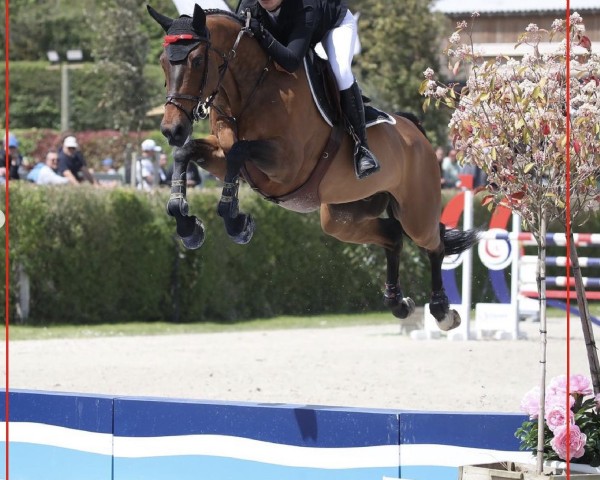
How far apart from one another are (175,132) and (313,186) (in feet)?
3.87

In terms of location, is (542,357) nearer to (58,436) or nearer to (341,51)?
(341,51)

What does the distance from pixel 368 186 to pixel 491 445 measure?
1.92 m

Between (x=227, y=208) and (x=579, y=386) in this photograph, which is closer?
(x=579, y=386)

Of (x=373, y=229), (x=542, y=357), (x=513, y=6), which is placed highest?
(x=513, y=6)

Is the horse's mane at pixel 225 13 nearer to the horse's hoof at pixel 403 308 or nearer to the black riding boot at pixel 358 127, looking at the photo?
the black riding boot at pixel 358 127

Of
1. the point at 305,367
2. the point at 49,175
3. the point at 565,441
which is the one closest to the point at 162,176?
the point at 49,175

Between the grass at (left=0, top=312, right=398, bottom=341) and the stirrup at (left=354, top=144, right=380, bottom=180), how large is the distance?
695cm

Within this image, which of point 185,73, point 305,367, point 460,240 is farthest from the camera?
point 305,367

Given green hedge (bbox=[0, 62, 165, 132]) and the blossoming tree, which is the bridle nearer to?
the blossoming tree

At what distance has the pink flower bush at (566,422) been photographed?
16.1 feet

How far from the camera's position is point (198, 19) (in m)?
5.45

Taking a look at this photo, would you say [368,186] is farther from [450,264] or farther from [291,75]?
[450,264]

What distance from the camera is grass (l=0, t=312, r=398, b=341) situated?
12.8m

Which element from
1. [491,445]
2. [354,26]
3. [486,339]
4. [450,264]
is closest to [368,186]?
[354,26]
